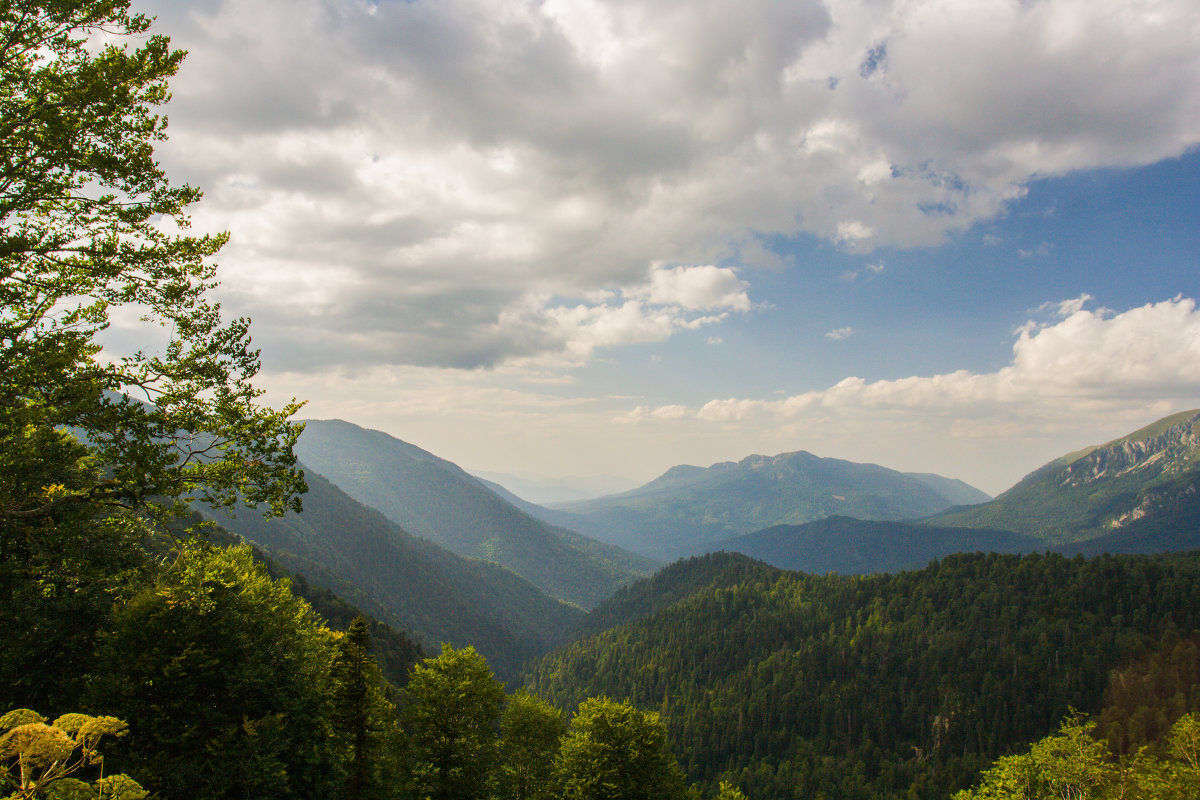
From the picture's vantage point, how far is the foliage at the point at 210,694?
66.8 ft

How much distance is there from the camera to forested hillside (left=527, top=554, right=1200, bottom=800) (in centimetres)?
14100

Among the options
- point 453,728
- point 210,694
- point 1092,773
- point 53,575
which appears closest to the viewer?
point 53,575

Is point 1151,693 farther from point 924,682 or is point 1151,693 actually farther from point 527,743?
point 527,743

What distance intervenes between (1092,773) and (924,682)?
16169cm

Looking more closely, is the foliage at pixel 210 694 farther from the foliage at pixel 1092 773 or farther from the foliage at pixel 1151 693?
the foliage at pixel 1151 693

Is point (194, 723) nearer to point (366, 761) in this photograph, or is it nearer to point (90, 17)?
point (366, 761)

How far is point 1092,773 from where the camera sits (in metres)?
33.8

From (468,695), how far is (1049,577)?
744 feet

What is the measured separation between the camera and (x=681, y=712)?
176500 mm

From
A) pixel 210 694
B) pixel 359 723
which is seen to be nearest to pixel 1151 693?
pixel 359 723

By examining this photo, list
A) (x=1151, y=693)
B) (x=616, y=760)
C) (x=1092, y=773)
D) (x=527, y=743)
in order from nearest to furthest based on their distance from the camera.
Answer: (x=616, y=760) < (x=1092, y=773) < (x=527, y=743) < (x=1151, y=693)

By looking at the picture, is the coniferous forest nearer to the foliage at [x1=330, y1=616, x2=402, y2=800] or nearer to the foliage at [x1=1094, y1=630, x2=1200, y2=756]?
the foliage at [x1=330, y1=616, x2=402, y2=800]

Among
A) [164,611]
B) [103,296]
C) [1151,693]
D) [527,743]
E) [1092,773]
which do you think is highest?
[103,296]

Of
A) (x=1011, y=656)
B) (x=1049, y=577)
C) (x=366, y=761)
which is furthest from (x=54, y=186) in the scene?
(x=1049, y=577)
